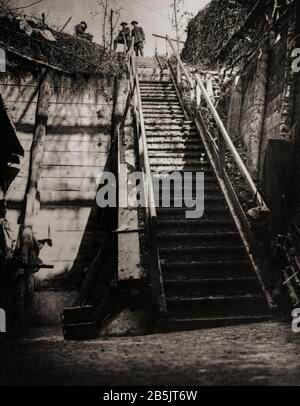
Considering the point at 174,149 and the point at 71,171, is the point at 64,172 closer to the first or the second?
the point at 71,171

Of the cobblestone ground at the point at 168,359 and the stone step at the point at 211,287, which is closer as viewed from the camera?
the cobblestone ground at the point at 168,359

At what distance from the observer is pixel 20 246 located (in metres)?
8.05

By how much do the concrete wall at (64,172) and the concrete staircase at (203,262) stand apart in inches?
90.7

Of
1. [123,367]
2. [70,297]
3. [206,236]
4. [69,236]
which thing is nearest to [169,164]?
[206,236]

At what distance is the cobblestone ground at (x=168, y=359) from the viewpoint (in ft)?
9.56

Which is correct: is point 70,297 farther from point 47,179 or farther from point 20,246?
point 47,179

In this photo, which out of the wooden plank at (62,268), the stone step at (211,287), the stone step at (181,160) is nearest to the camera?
the stone step at (211,287)

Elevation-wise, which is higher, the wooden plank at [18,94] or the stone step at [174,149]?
the wooden plank at [18,94]

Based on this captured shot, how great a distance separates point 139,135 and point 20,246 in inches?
133

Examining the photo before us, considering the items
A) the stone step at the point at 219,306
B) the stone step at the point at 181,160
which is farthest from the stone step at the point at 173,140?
the stone step at the point at 219,306

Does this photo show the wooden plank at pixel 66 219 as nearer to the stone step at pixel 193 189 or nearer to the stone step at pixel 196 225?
the stone step at pixel 193 189

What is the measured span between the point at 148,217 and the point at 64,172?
4.34 meters

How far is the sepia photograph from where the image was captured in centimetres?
359

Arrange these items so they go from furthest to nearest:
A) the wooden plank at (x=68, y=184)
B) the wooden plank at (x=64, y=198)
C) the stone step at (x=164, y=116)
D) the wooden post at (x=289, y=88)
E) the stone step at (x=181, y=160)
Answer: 1. the stone step at (x=164, y=116)
2. the wooden plank at (x=68, y=184)
3. the wooden plank at (x=64, y=198)
4. the wooden post at (x=289, y=88)
5. the stone step at (x=181, y=160)
